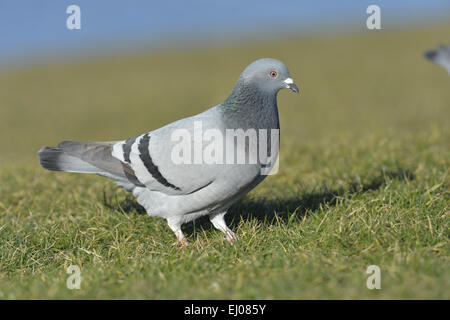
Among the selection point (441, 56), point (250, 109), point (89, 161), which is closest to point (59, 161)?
point (89, 161)

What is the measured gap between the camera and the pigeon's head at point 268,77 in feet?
12.6

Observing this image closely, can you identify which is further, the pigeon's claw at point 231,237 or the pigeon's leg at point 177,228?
the pigeon's leg at point 177,228

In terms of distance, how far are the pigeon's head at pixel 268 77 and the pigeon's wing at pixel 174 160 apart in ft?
1.38

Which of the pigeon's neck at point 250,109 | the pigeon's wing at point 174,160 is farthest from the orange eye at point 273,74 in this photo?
the pigeon's wing at point 174,160

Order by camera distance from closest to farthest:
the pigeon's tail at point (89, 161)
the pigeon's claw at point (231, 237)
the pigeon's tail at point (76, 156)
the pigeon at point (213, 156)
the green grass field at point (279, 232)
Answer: the green grass field at point (279, 232)
the pigeon at point (213, 156)
the pigeon's claw at point (231, 237)
the pigeon's tail at point (89, 161)
the pigeon's tail at point (76, 156)

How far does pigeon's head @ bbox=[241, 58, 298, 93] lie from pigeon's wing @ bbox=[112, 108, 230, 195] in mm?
419

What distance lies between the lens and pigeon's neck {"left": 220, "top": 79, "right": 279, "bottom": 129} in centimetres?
377

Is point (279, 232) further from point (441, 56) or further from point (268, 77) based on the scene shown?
point (441, 56)

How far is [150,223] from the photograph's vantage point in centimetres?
449

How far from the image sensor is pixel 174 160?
151 inches

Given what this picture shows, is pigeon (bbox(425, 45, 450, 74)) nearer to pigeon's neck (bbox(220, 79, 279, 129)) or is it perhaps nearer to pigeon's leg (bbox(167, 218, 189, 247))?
pigeon's neck (bbox(220, 79, 279, 129))

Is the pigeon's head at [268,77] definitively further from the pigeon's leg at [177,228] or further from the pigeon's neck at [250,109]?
the pigeon's leg at [177,228]

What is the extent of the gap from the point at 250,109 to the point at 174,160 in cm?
74
